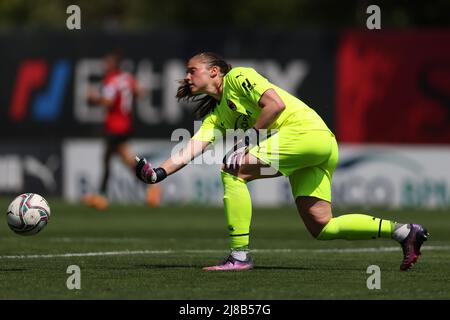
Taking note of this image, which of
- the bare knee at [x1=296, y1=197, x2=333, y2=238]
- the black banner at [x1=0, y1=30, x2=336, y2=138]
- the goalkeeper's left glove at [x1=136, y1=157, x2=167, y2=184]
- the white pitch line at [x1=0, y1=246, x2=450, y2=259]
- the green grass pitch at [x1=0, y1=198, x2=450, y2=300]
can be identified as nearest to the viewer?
the green grass pitch at [x1=0, y1=198, x2=450, y2=300]

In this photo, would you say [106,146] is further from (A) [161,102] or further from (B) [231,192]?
(B) [231,192]

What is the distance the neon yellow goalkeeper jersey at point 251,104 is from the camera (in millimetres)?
10273

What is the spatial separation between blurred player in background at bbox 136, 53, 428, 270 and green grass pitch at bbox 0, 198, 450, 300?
0.33 m

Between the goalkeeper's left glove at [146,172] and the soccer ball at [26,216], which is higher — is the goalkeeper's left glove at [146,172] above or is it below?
above

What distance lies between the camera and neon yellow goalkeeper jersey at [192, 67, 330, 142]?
404 inches

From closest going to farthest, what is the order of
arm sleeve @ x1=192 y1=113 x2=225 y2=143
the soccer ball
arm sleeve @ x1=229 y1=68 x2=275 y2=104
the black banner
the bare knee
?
1. arm sleeve @ x1=229 y1=68 x2=275 y2=104
2. the bare knee
3. the soccer ball
4. arm sleeve @ x1=192 y1=113 x2=225 y2=143
5. the black banner

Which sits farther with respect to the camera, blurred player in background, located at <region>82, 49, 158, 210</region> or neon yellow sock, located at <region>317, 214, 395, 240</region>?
blurred player in background, located at <region>82, 49, 158, 210</region>

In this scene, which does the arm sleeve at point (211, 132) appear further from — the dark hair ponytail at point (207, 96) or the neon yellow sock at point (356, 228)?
the neon yellow sock at point (356, 228)

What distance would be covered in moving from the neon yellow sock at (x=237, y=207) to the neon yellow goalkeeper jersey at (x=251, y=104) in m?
0.55

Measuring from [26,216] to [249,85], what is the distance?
87.3 inches

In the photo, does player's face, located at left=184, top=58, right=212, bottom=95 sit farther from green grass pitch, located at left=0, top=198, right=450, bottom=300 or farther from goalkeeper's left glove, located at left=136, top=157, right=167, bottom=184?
green grass pitch, located at left=0, top=198, right=450, bottom=300

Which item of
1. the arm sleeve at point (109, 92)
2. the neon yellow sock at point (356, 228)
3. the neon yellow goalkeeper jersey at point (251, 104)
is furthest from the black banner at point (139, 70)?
the neon yellow sock at point (356, 228)

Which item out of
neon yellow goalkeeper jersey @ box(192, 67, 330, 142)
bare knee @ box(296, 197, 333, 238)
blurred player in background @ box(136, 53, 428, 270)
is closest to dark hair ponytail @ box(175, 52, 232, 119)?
blurred player in background @ box(136, 53, 428, 270)

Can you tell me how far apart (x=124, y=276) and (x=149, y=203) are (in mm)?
12106
